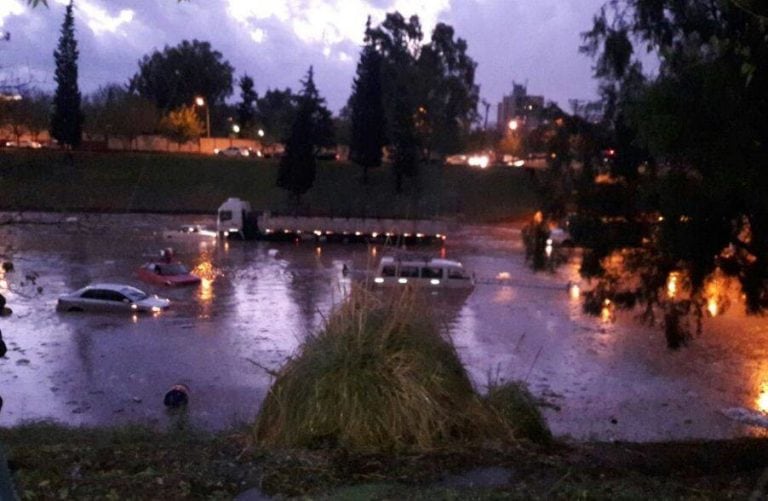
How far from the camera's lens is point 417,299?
8.36 metres

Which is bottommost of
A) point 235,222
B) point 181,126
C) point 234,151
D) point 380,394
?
point 235,222

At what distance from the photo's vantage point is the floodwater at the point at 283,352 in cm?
1838

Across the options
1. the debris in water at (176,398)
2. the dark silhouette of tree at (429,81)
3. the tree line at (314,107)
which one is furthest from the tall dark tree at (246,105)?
the debris in water at (176,398)

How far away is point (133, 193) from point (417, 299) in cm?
6376

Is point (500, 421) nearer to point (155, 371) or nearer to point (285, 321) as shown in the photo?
point (155, 371)

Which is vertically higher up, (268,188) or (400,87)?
(400,87)

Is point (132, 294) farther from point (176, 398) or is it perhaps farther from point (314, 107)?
point (314, 107)

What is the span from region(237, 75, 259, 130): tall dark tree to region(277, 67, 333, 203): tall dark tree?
3181cm

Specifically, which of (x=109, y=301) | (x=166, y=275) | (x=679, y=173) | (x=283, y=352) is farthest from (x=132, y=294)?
(x=679, y=173)

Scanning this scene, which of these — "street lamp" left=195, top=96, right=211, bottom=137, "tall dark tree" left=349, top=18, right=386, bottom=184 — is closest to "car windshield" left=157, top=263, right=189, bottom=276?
"tall dark tree" left=349, top=18, right=386, bottom=184

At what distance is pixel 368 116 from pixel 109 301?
130 feet

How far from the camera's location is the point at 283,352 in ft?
76.2

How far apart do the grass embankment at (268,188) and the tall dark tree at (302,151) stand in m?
1.85

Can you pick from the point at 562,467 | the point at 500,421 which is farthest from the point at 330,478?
the point at 500,421
